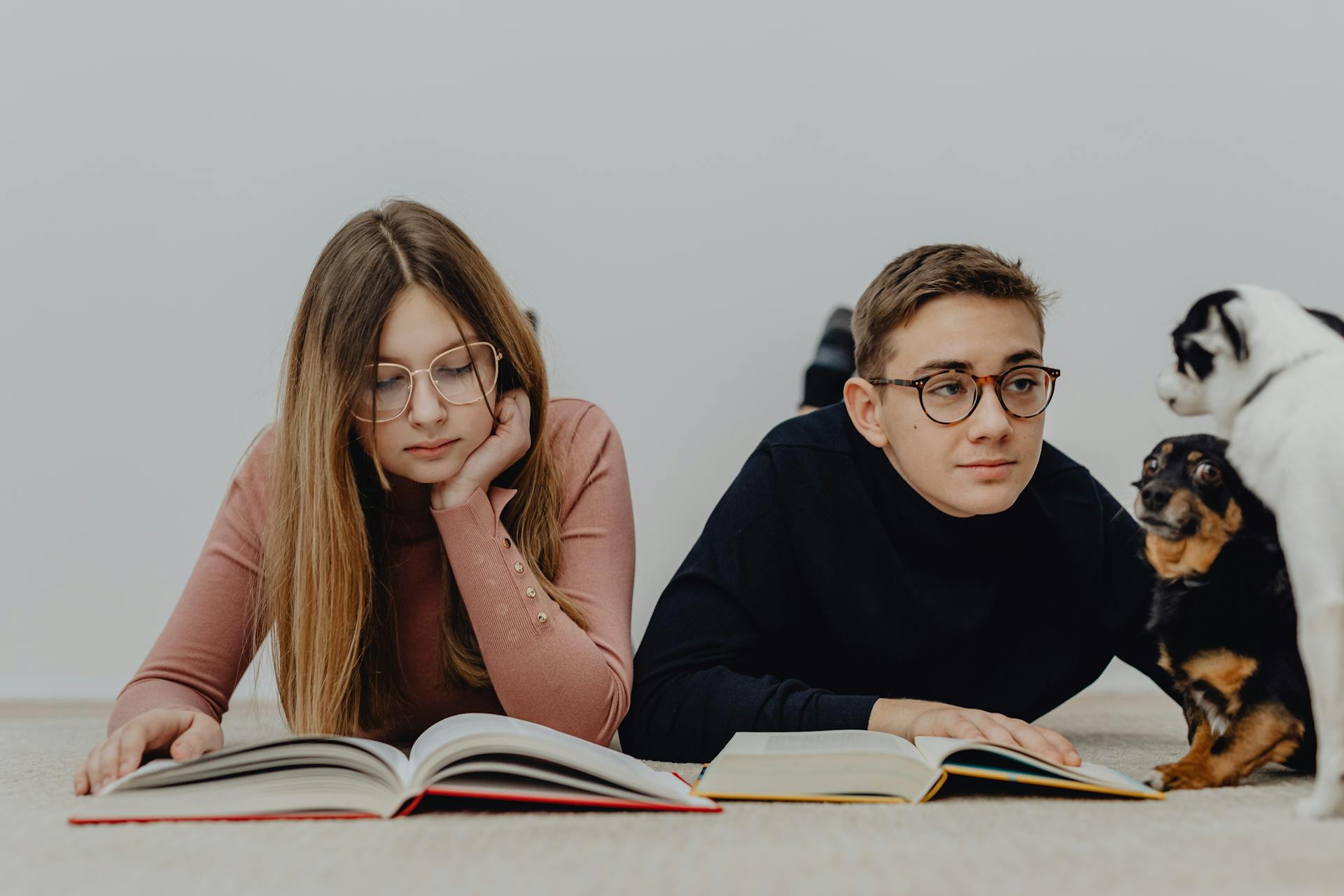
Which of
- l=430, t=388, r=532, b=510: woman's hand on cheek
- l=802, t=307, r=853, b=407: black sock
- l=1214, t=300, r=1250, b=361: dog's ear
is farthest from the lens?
l=802, t=307, r=853, b=407: black sock

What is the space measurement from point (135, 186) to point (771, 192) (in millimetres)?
1394

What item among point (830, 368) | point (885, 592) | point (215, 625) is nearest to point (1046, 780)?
point (885, 592)

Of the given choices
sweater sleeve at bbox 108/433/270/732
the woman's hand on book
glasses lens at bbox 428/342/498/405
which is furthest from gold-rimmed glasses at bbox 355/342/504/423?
the woman's hand on book

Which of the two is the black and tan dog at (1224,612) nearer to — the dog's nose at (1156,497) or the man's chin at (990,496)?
the dog's nose at (1156,497)

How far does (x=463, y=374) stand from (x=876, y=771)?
0.66 metres

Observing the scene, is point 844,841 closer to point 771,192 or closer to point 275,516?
point 275,516

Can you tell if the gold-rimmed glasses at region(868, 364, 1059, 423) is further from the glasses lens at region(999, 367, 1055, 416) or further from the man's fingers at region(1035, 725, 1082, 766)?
the man's fingers at region(1035, 725, 1082, 766)

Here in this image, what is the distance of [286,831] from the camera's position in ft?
2.70

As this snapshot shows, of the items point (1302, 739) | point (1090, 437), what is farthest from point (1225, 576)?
point (1090, 437)

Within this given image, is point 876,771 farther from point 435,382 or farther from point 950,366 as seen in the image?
point 435,382

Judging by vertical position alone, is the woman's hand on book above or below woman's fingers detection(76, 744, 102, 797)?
above

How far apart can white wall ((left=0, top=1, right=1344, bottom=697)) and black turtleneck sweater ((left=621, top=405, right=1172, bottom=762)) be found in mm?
942

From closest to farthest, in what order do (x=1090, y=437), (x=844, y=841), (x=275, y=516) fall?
(x=844, y=841) → (x=275, y=516) → (x=1090, y=437)

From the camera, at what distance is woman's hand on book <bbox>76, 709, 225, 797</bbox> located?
1.02 m
